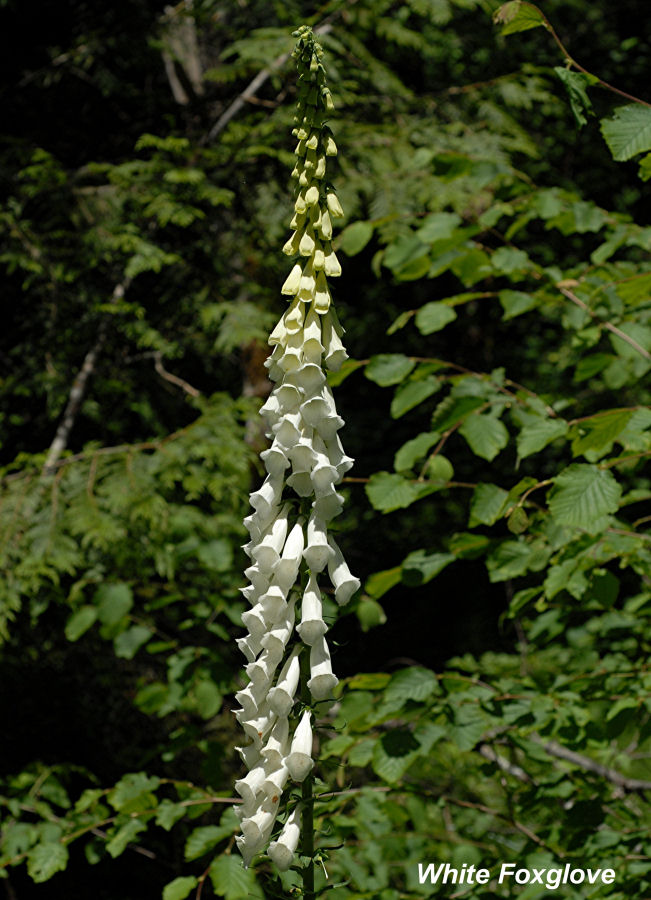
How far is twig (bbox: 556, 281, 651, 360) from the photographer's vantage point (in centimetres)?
229

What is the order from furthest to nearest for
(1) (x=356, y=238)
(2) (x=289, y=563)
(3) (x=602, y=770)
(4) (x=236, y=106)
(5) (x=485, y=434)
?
(4) (x=236, y=106), (3) (x=602, y=770), (1) (x=356, y=238), (5) (x=485, y=434), (2) (x=289, y=563)

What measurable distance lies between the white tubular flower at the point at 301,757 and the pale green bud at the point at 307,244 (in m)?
0.91

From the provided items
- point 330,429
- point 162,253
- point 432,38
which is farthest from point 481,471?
point 330,429

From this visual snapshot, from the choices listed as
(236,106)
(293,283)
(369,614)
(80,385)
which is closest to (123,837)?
(369,614)

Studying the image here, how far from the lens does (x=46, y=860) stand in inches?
91.0

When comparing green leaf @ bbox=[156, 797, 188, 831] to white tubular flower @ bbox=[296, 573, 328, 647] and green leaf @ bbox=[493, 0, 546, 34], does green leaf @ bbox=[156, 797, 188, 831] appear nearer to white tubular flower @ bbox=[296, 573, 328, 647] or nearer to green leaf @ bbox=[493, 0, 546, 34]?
white tubular flower @ bbox=[296, 573, 328, 647]

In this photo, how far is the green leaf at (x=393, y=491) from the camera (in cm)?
217

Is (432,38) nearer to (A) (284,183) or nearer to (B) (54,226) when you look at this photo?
(A) (284,183)

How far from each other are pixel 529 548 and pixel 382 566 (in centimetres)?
440

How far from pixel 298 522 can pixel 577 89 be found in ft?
3.89

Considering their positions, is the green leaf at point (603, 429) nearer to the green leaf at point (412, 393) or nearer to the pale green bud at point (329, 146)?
the green leaf at point (412, 393)

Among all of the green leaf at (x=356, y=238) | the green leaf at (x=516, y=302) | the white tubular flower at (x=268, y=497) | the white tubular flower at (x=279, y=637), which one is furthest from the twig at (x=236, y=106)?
the white tubular flower at (x=279, y=637)

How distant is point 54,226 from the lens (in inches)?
159

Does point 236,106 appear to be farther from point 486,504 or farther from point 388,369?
point 486,504
